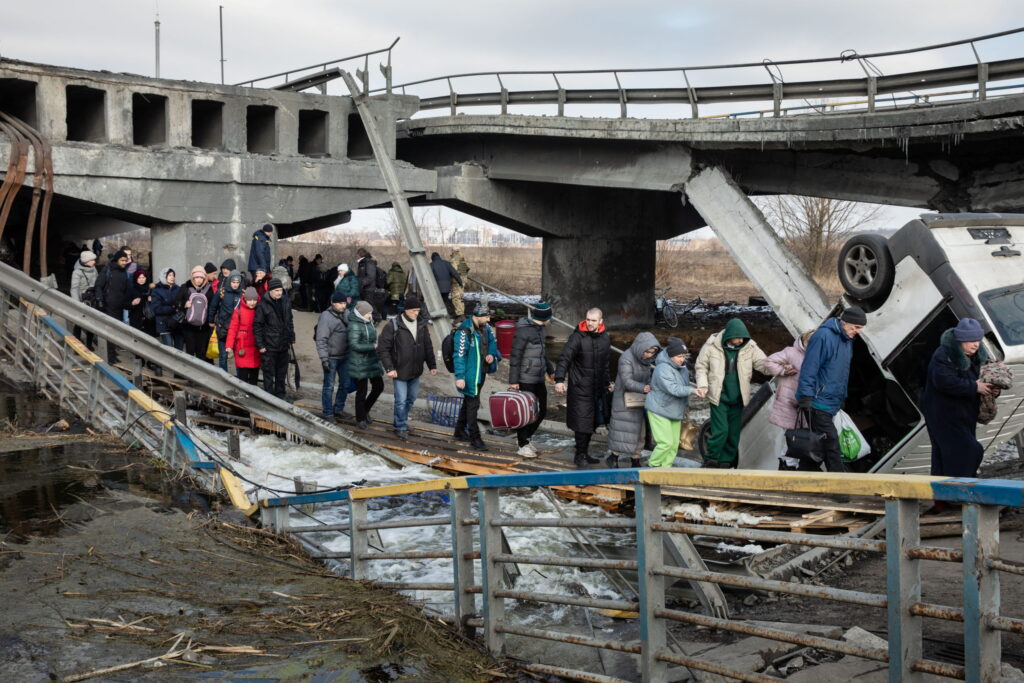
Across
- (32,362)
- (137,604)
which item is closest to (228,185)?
(32,362)

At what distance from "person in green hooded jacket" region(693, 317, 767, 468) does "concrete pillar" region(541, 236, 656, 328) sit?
55.7 feet

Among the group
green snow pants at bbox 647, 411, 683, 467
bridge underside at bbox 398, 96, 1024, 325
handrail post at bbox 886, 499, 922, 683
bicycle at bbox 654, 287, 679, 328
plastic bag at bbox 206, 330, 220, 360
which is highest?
bridge underside at bbox 398, 96, 1024, 325

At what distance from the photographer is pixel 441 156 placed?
86.5 feet

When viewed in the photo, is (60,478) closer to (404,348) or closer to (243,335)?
(404,348)

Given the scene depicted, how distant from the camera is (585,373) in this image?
32.9 ft

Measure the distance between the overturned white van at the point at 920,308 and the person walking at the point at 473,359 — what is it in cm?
308

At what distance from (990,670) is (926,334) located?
596cm

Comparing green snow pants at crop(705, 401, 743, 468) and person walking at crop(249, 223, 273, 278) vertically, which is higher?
person walking at crop(249, 223, 273, 278)

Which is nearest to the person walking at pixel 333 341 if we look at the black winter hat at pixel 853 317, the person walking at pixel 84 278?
the person walking at pixel 84 278

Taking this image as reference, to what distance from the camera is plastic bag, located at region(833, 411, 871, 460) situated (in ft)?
28.8

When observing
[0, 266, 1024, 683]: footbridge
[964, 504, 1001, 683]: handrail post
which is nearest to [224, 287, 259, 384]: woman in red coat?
[0, 266, 1024, 683]: footbridge

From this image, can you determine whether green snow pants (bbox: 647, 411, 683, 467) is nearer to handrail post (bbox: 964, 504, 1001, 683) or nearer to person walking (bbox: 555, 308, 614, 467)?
person walking (bbox: 555, 308, 614, 467)

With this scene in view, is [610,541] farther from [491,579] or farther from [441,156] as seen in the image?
[441,156]

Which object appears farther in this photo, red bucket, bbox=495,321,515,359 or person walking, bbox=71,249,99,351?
red bucket, bbox=495,321,515,359
